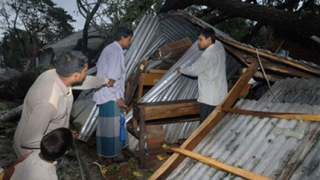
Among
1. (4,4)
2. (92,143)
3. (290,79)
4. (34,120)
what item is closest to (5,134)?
(92,143)

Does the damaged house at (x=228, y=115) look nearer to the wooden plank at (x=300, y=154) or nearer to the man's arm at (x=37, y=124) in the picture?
the wooden plank at (x=300, y=154)

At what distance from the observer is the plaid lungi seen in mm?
4379

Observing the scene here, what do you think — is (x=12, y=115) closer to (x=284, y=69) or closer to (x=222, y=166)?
(x=222, y=166)

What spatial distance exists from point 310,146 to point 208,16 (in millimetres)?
8275

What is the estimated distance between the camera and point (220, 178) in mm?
2518

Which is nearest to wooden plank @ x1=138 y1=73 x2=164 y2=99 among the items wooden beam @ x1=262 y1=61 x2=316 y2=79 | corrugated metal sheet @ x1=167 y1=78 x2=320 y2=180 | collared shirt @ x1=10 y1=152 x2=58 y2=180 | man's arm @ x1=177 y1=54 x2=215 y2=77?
man's arm @ x1=177 y1=54 x2=215 y2=77

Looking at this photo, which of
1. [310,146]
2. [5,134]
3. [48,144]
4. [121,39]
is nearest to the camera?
[48,144]

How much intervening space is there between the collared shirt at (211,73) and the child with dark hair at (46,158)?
7.73 feet

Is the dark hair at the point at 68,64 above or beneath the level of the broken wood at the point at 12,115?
above

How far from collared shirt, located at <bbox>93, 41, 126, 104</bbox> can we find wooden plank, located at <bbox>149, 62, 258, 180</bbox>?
Result: 1774mm

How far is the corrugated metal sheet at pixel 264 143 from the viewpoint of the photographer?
2.36m

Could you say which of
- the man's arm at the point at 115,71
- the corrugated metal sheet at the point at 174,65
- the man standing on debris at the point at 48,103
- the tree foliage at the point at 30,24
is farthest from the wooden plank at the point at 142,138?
the tree foliage at the point at 30,24

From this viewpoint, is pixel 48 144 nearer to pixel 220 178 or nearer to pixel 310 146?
pixel 220 178

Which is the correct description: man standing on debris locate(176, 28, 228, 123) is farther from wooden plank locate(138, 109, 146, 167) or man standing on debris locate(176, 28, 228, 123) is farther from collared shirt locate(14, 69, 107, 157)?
collared shirt locate(14, 69, 107, 157)
